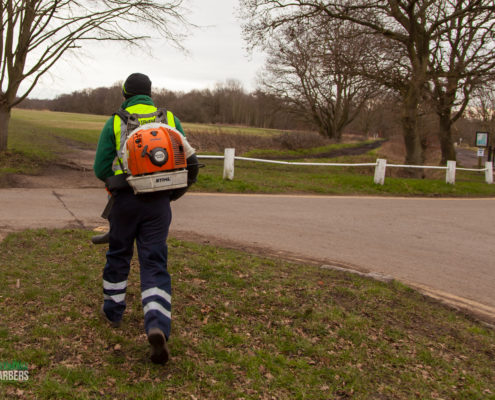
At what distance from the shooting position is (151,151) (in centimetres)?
332

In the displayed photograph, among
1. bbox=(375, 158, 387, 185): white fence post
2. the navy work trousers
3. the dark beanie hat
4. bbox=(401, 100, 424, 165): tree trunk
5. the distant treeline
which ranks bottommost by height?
the navy work trousers

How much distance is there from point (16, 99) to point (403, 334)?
13247 millimetres

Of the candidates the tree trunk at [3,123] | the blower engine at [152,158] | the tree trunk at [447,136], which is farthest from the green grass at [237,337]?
the tree trunk at [447,136]

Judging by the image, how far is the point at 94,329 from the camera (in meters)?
3.82

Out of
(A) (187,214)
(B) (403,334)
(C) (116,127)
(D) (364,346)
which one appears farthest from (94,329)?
(A) (187,214)

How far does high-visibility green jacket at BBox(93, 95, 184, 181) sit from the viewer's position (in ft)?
11.6

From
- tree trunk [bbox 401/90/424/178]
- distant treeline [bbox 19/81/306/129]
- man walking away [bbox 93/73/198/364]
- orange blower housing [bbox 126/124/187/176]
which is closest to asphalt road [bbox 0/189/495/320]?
man walking away [bbox 93/73/198/364]

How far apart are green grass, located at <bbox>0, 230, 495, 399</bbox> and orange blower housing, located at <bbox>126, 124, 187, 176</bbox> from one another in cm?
144

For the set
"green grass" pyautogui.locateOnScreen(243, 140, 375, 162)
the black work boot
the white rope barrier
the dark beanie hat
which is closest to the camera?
the black work boot

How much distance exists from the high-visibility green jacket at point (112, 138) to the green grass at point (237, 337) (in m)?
1.35

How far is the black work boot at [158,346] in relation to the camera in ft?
10.6

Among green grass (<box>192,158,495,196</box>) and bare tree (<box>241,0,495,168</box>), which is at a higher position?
bare tree (<box>241,0,495,168</box>)

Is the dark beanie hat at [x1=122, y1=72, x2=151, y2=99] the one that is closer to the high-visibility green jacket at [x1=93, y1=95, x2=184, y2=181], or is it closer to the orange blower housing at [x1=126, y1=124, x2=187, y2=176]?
the high-visibility green jacket at [x1=93, y1=95, x2=184, y2=181]

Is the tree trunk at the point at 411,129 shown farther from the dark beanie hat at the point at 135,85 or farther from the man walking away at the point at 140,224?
the man walking away at the point at 140,224
